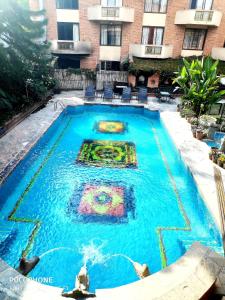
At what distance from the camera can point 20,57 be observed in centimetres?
1727

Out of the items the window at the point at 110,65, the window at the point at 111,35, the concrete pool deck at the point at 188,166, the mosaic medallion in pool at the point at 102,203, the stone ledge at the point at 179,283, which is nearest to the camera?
the stone ledge at the point at 179,283

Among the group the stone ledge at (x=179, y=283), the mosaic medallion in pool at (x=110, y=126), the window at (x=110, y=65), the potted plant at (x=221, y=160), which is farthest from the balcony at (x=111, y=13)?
the stone ledge at (x=179, y=283)

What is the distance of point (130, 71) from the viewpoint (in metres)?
24.8

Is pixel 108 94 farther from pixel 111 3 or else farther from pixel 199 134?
pixel 111 3

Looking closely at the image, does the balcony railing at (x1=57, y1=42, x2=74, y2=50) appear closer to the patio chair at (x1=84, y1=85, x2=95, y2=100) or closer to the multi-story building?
the multi-story building

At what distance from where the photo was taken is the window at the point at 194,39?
87.2 feet

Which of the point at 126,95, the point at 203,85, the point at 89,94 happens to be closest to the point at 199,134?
the point at 203,85

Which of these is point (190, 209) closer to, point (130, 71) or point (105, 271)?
point (105, 271)

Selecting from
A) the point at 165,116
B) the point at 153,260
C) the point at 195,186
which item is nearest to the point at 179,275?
the point at 153,260

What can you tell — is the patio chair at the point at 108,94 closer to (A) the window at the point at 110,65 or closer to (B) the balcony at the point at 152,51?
(B) the balcony at the point at 152,51

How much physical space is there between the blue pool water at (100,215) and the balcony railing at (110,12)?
1751 cm

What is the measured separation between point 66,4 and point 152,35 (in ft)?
32.8

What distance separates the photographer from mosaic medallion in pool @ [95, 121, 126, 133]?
56.2ft

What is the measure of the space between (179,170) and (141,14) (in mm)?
21153
